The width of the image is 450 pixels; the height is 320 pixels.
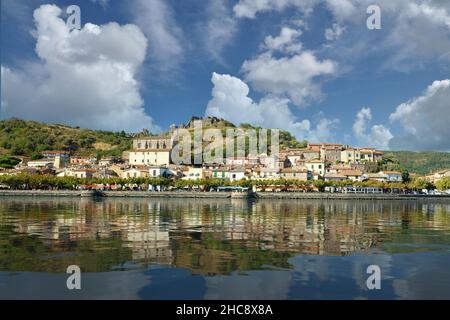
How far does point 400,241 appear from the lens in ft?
83.9

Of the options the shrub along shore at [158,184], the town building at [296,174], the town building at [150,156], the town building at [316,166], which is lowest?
the shrub along shore at [158,184]

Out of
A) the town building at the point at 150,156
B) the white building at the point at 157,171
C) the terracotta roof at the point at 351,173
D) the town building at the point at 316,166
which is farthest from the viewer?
the town building at the point at 150,156

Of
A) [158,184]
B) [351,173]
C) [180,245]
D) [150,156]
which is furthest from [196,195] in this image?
[180,245]

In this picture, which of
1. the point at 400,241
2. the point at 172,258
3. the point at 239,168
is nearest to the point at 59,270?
the point at 172,258

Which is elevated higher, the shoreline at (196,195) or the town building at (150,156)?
the town building at (150,156)

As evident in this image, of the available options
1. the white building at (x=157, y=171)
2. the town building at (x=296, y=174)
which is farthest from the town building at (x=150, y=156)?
the town building at (x=296, y=174)

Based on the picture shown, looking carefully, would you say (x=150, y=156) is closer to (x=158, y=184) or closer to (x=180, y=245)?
(x=158, y=184)

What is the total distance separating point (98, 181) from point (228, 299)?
103101mm

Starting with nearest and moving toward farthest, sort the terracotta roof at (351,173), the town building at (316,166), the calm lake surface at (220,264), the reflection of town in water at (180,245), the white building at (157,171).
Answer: the calm lake surface at (220,264)
the reflection of town in water at (180,245)
the terracotta roof at (351,173)
the white building at (157,171)
the town building at (316,166)

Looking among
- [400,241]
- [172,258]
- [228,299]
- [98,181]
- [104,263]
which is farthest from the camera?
[98,181]

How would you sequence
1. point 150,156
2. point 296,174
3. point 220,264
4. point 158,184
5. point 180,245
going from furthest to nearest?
point 150,156 → point 296,174 → point 158,184 → point 180,245 → point 220,264

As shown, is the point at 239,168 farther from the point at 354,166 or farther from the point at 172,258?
the point at 172,258

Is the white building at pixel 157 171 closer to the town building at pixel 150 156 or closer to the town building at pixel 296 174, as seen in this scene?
the town building at pixel 150 156

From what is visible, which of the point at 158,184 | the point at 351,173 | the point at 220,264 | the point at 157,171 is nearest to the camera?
the point at 220,264
